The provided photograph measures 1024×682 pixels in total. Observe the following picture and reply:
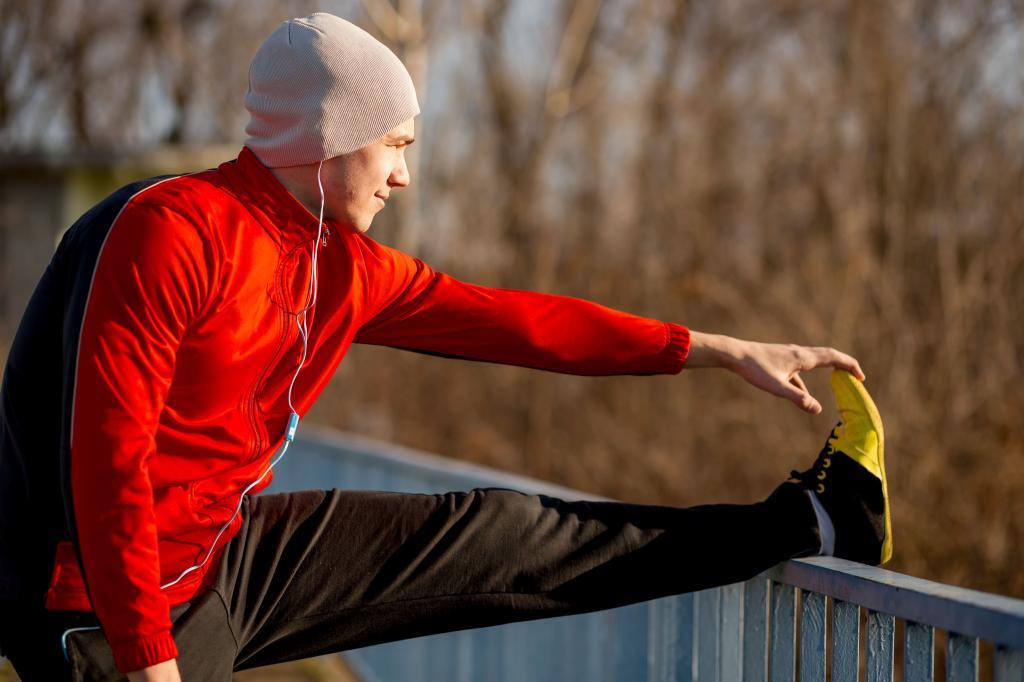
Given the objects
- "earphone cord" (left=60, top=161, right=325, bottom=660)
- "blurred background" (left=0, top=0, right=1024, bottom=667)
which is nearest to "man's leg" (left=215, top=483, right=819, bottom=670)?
"earphone cord" (left=60, top=161, right=325, bottom=660)

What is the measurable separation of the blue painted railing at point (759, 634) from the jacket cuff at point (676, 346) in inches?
18.2

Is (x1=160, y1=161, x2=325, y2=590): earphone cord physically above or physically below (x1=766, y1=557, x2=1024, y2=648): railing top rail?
above

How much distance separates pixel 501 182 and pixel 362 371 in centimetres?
487

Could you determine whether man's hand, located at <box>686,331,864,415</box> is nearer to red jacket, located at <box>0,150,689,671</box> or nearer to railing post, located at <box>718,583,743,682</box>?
red jacket, located at <box>0,150,689,671</box>

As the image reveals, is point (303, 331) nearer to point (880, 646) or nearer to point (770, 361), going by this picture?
point (770, 361)

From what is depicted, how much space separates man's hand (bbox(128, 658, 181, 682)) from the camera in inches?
79.4

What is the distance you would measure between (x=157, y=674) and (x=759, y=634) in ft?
4.00

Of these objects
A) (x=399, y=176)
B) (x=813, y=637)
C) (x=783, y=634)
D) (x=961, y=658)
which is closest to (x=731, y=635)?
(x=783, y=634)

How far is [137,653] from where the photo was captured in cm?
202

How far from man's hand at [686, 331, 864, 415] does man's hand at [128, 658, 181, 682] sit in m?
1.27

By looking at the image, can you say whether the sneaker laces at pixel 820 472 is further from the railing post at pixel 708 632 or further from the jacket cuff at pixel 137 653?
the jacket cuff at pixel 137 653

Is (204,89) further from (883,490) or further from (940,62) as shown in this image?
(883,490)

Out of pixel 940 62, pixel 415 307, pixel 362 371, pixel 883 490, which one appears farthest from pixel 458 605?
pixel 362 371

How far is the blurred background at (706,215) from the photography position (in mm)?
10242
